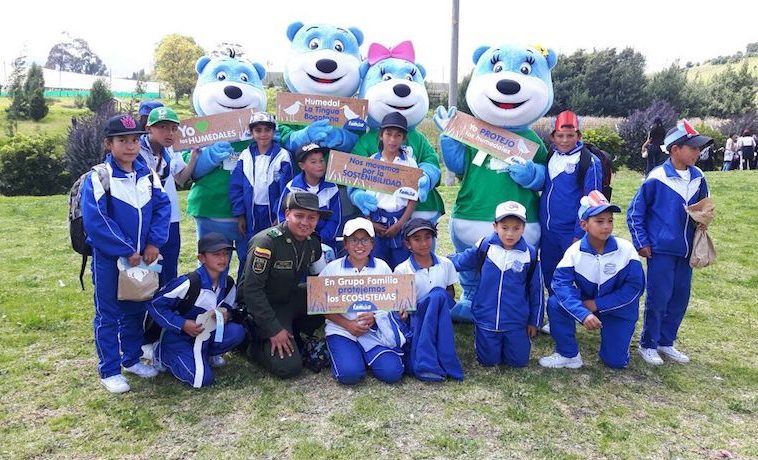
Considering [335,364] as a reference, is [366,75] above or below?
above

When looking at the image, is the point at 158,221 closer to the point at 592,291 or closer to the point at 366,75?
the point at 366,75

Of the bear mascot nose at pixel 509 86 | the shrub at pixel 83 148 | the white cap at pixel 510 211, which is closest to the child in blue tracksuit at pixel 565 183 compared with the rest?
the bear mascot nose at pixel 509 86

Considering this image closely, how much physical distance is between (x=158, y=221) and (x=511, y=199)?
2842 mm

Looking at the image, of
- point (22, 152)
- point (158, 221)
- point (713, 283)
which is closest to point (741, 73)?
point (713, 283)

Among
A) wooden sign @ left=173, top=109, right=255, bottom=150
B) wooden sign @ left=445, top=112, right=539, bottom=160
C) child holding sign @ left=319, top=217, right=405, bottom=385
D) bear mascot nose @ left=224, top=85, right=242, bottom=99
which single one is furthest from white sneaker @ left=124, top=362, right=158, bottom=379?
wooden sign @ left=445, top=112, right=539, bottom=160

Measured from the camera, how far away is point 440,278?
4504mm

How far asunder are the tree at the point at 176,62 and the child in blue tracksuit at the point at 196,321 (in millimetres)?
50027

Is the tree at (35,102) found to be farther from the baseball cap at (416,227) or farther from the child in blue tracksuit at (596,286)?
the child in blue tracksuit at (596,286)

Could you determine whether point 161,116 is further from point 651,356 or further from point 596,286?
point 651,356

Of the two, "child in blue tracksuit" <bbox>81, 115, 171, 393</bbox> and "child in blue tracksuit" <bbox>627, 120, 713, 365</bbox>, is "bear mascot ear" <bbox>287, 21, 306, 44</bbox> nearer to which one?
"child in blue tracksuit" <bbox>81, 115, 171, 393</bbox>

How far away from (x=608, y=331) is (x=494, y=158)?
168 centimetres

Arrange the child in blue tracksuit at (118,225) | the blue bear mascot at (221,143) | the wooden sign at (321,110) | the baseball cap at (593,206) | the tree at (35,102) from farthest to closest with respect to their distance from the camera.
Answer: the tree at (35,102) → the wooden sign at (321,110) → the blue bear mascot at (221,143) → the baseball cap at (593,206) → the child in blue tracksuit at (118,225)

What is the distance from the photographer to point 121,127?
12.8 feet

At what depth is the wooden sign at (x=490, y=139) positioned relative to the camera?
4996mm
